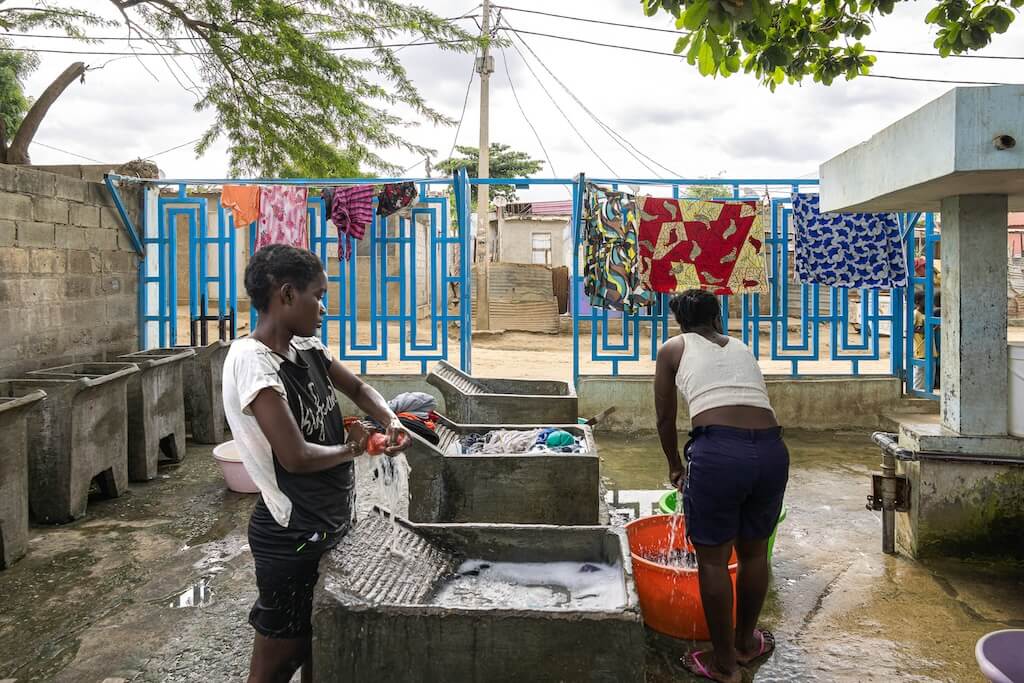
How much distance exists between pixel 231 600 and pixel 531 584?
1.82 m

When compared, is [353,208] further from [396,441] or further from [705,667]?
[705,667]

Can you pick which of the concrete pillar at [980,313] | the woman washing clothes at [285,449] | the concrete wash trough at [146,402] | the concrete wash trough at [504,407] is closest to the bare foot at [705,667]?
the woman washing clothes at [285,449]

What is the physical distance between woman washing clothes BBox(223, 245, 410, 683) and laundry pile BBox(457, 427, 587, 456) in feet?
6.62

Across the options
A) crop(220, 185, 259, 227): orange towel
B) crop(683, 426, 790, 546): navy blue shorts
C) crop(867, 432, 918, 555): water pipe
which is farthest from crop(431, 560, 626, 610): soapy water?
crop(220, 185, 259, 227): orange towel

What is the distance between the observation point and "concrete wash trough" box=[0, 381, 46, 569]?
4.19m

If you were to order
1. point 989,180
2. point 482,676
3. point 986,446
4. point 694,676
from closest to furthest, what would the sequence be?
point 482,676
point 694,676
point 989,180
point 986,446

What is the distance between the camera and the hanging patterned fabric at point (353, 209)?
24.6 ft

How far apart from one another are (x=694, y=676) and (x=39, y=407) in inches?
169

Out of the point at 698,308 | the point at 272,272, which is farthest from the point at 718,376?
the point at 272,272

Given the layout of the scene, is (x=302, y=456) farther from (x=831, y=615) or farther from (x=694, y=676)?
(x=831, y=615)

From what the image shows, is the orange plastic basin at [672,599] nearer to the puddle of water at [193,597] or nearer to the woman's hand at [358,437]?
the woman's hand at [358,437]

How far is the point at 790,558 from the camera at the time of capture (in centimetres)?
450

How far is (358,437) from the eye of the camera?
2.43 metres

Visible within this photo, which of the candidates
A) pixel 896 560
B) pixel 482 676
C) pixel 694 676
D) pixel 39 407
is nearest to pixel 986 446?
pixel 896 560
